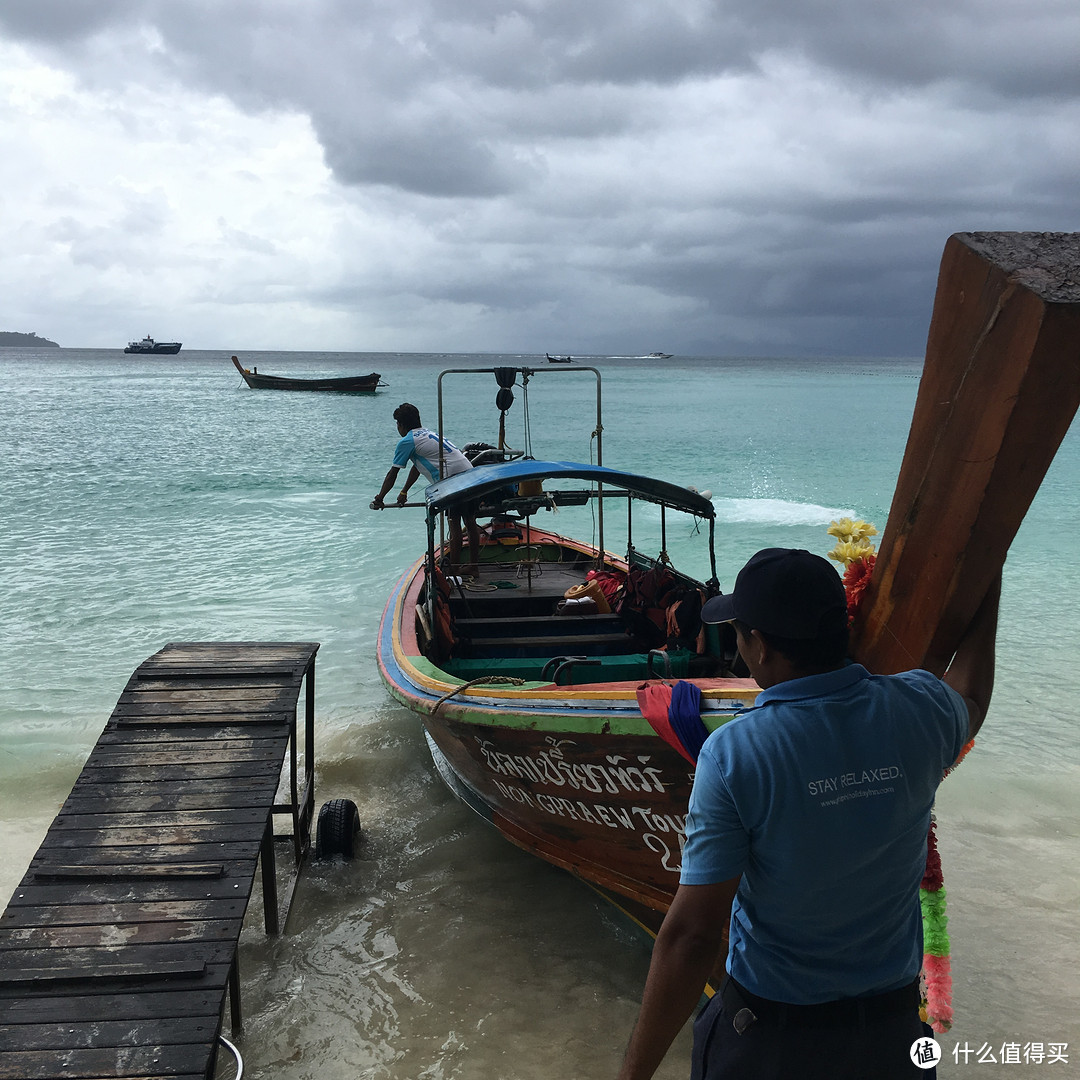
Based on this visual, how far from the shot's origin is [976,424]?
200 cm

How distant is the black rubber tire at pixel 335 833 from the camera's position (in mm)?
5324

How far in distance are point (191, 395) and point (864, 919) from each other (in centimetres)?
7105

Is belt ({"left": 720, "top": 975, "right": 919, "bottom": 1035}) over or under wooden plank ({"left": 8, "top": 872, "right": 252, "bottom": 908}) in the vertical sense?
over

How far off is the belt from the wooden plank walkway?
216 cm

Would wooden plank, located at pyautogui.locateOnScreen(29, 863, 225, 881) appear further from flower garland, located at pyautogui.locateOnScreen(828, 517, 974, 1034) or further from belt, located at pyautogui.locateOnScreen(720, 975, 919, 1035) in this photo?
flower garland, located at pyautogui.locateOnScreen(828, 517, 974, 1034)

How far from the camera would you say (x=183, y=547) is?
15.5m

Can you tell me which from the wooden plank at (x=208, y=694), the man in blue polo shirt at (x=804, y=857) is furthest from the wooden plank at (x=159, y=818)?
the man in blue polo shirt at (x=804, y=857)

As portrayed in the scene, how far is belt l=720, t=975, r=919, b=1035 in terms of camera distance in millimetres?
1671

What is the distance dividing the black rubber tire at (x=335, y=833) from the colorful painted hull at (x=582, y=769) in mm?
859

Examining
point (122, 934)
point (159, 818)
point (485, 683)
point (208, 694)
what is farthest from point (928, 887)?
point (208, 694)

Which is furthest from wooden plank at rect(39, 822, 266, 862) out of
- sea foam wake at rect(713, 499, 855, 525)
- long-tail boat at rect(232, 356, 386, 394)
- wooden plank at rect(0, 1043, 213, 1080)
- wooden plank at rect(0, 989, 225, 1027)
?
long-tail boat at rect(232, 356, 386, 394)

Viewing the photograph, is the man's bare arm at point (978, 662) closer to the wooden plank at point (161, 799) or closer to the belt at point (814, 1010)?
the belt at point (814, 1010)

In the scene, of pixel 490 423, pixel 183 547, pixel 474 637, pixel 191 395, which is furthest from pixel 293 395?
pixel 474 637

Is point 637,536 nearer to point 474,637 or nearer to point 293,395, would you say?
point 474,637
